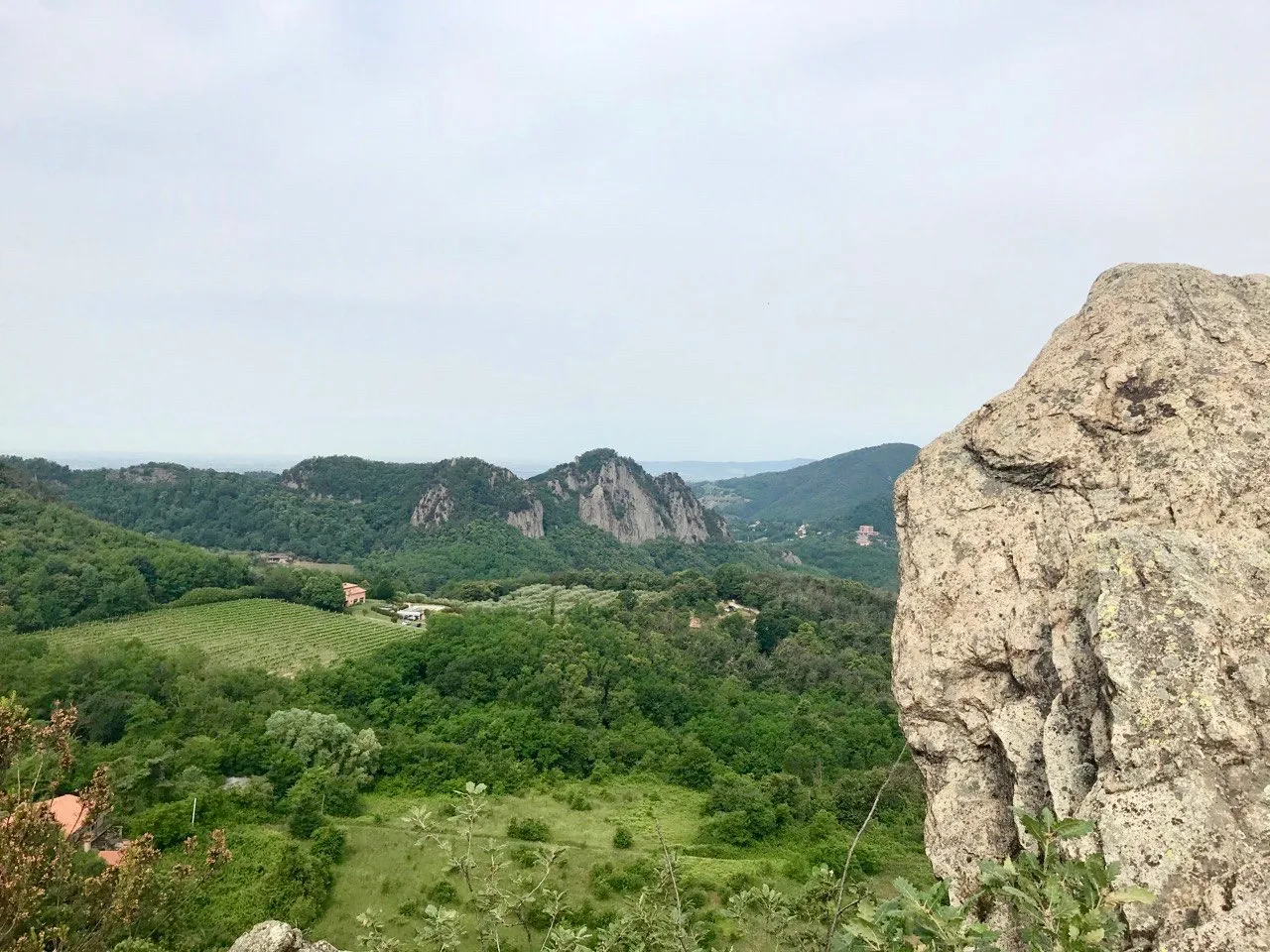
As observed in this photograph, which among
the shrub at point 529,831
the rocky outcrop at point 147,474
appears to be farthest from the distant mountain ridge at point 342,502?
the shrub at point 529,831

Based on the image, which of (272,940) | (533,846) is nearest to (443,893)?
(533,846)

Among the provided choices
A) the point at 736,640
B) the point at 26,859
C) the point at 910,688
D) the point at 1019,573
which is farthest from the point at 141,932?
the point at 736,640

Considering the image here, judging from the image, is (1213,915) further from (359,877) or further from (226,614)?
(226,614)

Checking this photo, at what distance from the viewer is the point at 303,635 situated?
153 ft

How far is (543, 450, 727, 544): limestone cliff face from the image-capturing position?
433 feet

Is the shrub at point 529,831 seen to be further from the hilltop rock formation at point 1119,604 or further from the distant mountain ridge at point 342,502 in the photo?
the distant mountain ridge at point 342,502

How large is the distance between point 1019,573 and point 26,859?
→ 9.37m

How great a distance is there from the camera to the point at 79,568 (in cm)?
4619

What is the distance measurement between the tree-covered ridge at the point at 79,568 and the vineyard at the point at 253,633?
1634 millimetres

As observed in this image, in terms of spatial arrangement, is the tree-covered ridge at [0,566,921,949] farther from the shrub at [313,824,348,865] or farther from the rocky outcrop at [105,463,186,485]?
the rocky outcrop at [105,463,186,485]

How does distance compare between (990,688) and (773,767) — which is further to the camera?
(773,767)

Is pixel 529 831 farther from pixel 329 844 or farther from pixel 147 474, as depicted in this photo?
pixel 147 474

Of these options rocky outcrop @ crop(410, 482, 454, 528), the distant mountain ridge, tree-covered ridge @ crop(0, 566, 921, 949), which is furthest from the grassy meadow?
rocky outcrop @ crop(410, 482, 454, 528)

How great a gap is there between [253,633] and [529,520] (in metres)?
68.9
